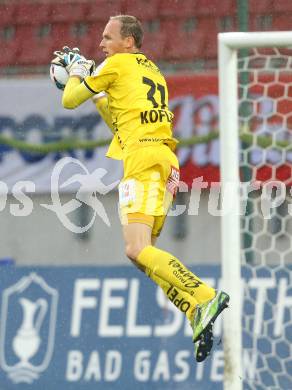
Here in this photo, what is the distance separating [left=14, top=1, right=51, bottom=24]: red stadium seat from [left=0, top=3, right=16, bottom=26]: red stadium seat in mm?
26

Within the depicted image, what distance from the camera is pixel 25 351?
5.54 metres

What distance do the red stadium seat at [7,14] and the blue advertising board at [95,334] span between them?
2049 mm

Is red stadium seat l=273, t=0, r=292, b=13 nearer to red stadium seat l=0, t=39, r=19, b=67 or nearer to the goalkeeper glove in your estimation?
red stadium seat l=0, t=39, r=19, b=67

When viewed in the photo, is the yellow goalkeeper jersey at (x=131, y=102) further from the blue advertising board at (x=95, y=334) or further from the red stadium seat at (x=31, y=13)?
the red stadium seat at (x=31, y=13)

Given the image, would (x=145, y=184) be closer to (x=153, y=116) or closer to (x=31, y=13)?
(x=153, y=116)

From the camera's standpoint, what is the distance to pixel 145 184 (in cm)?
446

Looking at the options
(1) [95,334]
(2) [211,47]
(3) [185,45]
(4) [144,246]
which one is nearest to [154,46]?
A: (3) [185,45]

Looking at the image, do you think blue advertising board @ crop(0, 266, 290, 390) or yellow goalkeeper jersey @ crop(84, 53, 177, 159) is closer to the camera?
yellow goalkeeper jersey @ crop(84, 53, 177, 159)

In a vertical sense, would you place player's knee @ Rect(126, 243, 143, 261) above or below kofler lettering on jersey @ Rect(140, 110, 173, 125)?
below

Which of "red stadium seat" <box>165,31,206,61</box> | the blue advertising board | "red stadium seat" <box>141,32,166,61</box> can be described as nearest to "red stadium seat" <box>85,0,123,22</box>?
"red stadium seat" <box>141,32,166,61</box>

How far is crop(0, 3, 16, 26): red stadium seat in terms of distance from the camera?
7023 mm

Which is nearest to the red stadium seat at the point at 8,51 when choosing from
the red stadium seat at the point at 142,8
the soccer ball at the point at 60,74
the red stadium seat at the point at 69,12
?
the red stadium seat at the point at 69,12

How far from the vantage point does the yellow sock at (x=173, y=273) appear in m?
4.23

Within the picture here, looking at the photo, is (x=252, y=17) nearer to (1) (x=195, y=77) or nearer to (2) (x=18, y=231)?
(1) (x=195, y=77)
